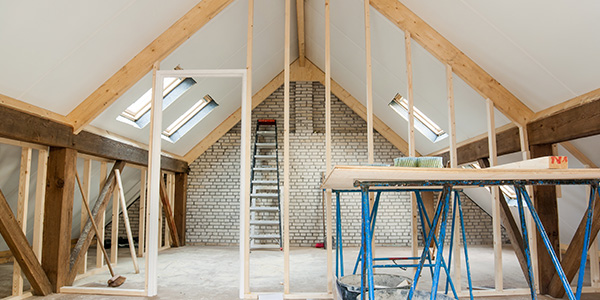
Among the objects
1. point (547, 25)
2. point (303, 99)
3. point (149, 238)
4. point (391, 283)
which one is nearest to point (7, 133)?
point (149, 238)

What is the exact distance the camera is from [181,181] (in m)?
7.69

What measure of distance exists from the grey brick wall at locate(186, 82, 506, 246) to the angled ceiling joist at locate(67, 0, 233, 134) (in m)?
3.87

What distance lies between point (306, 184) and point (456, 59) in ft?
13.8

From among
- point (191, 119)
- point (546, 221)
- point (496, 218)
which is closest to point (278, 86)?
point (191, 119)

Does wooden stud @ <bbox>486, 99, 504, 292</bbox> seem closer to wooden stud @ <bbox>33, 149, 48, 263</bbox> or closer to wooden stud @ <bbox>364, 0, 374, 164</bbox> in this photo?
wooden stud @ <bbox>364, 0, 374, 164</bbox>

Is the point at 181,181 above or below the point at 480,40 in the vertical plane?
→ below

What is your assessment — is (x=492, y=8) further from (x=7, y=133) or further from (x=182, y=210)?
(x=182, y=210)

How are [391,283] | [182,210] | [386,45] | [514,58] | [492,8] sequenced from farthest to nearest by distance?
[182,210]
[386,45]
[514,58]
[492,8]
[391,283]

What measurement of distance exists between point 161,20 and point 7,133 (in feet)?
5.43

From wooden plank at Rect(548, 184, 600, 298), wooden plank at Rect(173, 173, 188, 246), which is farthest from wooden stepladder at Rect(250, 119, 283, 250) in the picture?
wooden plank at Rect(548, 184, 600, 298)

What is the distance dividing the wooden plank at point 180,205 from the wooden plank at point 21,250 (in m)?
3.78

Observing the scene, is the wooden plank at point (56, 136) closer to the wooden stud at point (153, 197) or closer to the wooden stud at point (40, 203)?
the wooden stud at point (40, 203)

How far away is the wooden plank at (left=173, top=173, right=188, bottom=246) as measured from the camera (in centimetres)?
761

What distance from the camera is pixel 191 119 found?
22.5 ft
